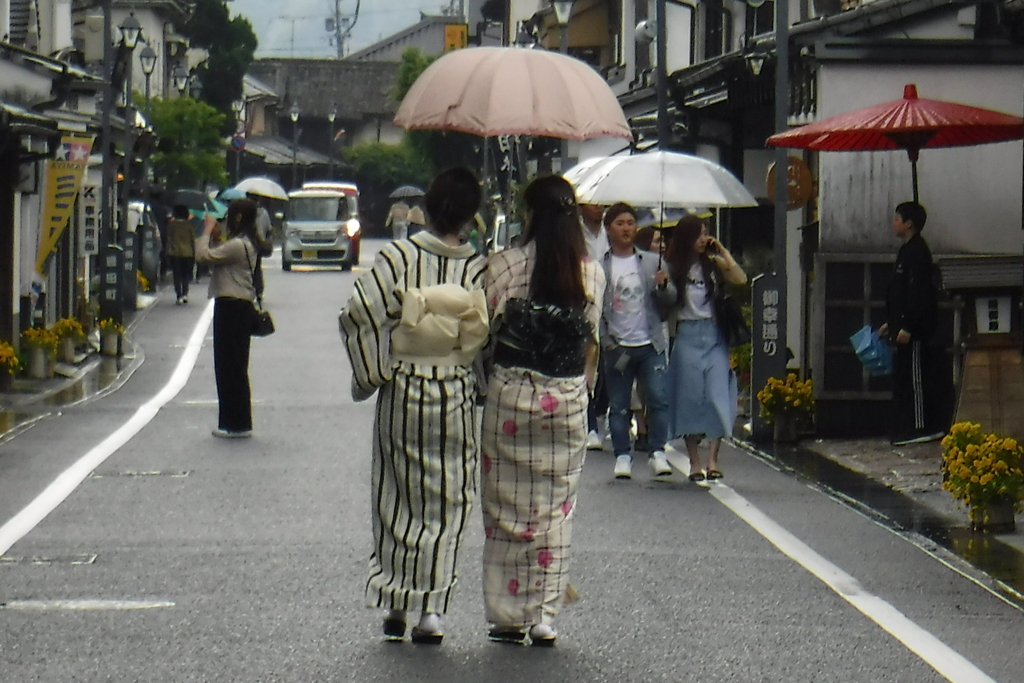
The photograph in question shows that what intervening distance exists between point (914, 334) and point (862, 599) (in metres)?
6.07

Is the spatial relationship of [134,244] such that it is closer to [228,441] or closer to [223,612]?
[228,441]

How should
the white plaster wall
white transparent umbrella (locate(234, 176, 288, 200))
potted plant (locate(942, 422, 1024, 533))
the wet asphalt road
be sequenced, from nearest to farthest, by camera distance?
the wet asphalt road < potted plant (locate(942, 422, 1024, 533)) < the white plaster wall < white transparent umbrella (locate(234, 176, 288, 200))

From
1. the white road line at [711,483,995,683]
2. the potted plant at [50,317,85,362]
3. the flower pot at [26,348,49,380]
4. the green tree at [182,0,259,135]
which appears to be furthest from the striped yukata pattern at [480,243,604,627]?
the green tree at [182,0,259,135]

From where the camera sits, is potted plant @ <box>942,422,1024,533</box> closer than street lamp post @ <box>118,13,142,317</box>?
Yes

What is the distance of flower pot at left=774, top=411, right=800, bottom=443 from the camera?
44.6 ft

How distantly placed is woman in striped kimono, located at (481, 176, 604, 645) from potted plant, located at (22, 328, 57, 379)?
1272 cm

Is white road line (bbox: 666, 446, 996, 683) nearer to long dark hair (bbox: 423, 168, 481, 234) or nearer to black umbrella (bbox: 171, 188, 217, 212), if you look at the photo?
long dark hair (bbox: 423, 168, 481, 234)

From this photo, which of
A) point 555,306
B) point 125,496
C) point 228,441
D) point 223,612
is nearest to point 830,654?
point 555,306

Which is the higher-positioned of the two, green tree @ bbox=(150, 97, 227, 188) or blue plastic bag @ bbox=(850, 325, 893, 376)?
green tree @ bbox=(150, 97, 227, 188)

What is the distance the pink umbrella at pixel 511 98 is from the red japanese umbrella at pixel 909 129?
5493 millimetres

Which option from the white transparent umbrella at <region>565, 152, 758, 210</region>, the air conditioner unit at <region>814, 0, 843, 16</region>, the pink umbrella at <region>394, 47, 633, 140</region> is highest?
the air conditioner unit at <region>814, 0, 843, 16</region>

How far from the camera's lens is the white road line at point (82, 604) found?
696 cm

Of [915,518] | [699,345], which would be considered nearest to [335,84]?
[699,345]

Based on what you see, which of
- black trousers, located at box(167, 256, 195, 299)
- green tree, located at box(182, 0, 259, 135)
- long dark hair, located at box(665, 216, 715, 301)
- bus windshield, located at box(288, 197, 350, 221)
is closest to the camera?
long dark hair, located at box(665, 216, 715, 301)
